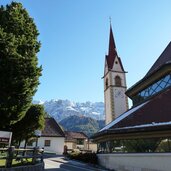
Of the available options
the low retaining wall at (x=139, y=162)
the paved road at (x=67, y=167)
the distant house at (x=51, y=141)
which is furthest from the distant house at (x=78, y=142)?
the low retaining wall at (x=139, y=162)

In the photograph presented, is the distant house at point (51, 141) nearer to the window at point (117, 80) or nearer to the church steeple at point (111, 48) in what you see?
the window at point (117, 80)

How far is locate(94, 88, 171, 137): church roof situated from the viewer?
16.9m

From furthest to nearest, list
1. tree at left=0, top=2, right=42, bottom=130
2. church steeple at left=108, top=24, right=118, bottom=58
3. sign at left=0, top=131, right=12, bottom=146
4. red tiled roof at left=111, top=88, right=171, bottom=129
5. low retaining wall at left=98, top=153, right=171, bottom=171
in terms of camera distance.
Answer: church steeple at left=108, top=24, right=118, bottom=58 < red tiled roof at left=111, top=88, right=171, bottom=129 < low retaining wall at left=98, top=153, right=171, bottom=171 < tree at left=0, top=2, right=42, bottom=130 < sign at left=0, top=131, right=12, bottom=146

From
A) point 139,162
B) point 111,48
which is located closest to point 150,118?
point 139,162

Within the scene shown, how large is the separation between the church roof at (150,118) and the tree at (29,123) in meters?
5.22

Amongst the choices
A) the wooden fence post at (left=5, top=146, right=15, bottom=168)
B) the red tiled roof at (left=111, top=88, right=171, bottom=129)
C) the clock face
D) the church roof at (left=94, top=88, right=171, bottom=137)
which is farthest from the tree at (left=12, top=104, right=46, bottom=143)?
the clock face

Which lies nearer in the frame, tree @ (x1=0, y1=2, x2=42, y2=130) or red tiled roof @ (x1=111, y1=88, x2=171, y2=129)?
tree @ (x1=0, y1=2, x2=42, y2=130)

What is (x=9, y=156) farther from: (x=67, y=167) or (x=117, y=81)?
(x=117, y=81)

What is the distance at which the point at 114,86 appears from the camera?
141ft

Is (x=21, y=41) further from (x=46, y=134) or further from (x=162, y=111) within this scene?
(x=46, y=134)

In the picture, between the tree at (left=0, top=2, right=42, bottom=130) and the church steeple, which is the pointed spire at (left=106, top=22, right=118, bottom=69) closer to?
the church steeple

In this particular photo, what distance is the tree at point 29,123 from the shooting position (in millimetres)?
17766

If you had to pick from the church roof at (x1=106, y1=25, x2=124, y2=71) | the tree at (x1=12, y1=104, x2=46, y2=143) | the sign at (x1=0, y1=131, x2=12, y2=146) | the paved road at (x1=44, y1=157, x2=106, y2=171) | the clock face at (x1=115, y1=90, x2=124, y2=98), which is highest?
the church roof at (x1=106, y1=25, x2=124, y2=71)

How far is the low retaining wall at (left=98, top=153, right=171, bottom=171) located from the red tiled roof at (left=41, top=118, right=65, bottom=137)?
84.1 feet
